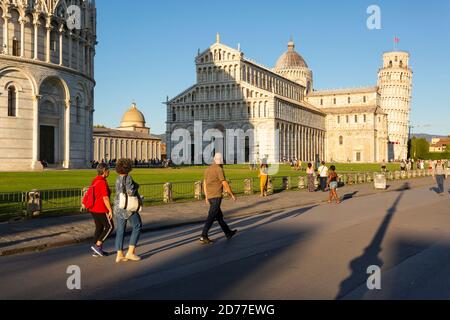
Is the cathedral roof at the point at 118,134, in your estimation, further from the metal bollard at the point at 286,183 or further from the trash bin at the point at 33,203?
the trash bin at the point at 33,203

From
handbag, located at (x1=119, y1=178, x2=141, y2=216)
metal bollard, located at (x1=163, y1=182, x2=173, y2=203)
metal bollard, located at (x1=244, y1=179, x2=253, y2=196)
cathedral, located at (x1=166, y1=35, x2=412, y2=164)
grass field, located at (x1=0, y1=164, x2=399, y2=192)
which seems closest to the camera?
handbag, located at (x1=119, y1=178, x2=141, y2=216)

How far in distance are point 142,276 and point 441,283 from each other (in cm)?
478

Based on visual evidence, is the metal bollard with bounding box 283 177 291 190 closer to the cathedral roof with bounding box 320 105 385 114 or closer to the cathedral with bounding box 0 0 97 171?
the cathedral with bounding box 0 0 97 171

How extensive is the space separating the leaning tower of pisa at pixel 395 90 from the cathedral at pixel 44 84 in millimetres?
104564

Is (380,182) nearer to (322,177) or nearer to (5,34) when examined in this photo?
(322,177)

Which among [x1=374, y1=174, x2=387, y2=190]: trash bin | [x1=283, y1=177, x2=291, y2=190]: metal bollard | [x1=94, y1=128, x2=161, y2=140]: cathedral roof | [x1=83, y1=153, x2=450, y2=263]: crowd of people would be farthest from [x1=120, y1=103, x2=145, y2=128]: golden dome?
[x1=83, y1=153, x2=450, y2=263]: crowd of people

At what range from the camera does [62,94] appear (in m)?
49.2

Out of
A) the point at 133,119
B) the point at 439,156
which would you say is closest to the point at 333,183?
the point at 133,119

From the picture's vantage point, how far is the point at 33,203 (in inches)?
625

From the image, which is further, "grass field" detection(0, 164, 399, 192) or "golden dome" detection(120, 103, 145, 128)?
"golden dome" detection(120, 103, 145, 128)

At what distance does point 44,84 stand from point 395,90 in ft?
369

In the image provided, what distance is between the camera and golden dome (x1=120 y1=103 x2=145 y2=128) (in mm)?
126787

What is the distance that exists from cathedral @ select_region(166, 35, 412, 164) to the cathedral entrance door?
2071 inches
